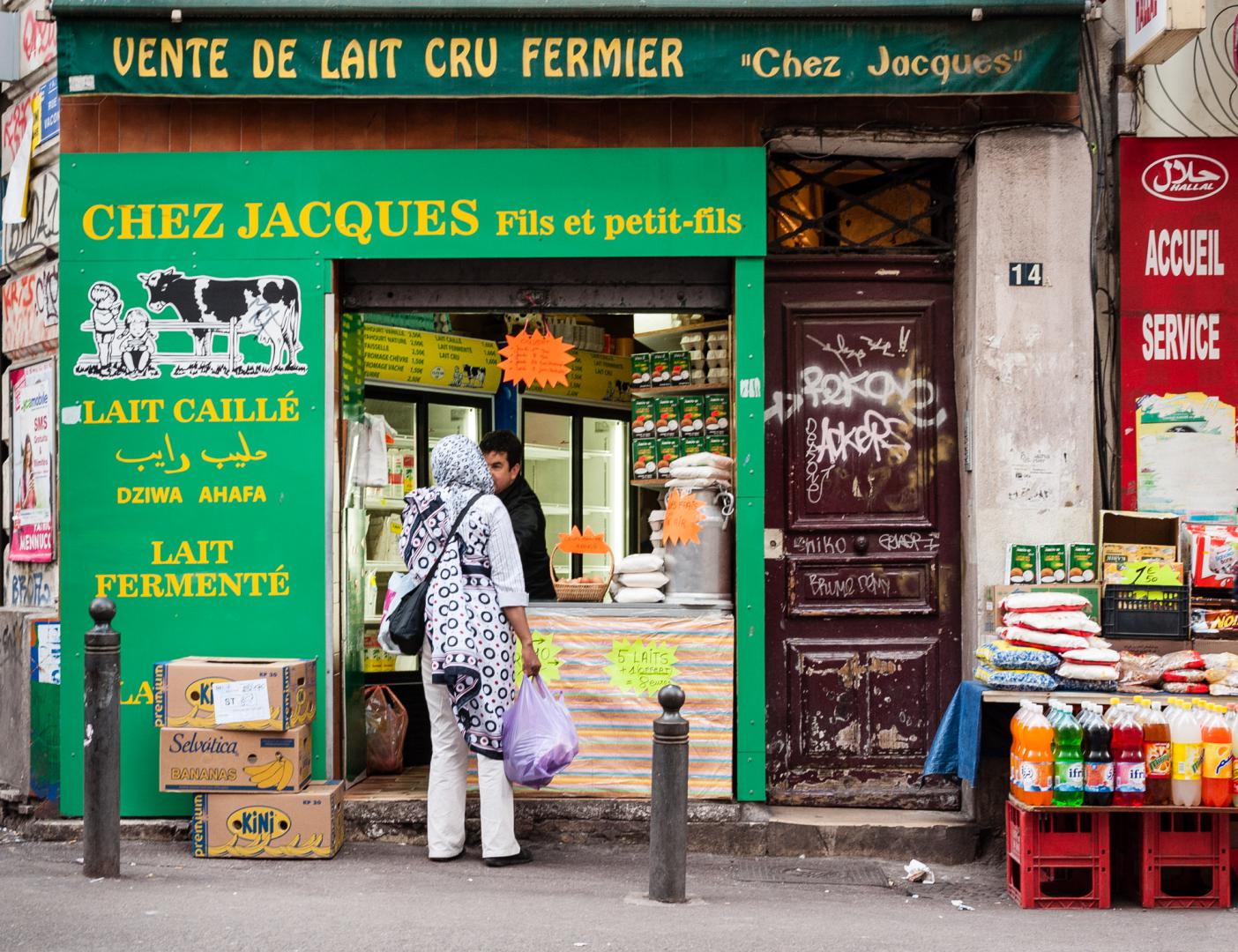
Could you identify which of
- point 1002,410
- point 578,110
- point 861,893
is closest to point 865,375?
point 1002,410

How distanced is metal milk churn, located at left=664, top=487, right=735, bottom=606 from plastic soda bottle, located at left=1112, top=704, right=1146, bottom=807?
2278 mm

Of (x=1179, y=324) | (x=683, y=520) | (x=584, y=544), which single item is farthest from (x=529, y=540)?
(x=1179, y=324)

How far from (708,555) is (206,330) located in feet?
9.82

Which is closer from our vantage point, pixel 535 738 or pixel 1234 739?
pixel 1234 739

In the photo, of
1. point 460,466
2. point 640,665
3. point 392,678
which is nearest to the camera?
point 460,466

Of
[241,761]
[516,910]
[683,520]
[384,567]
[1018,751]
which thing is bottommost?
[516,910]

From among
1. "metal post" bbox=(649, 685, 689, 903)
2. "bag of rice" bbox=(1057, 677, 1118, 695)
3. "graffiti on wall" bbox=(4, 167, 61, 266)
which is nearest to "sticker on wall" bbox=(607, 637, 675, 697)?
"metal post" bbox=(649, 685, 689, 903)

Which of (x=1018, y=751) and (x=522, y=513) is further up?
(x=522, y=513)

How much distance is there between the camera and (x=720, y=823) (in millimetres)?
7227

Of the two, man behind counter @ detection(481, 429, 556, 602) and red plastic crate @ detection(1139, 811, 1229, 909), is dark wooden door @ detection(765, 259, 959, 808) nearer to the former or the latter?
man behind counter @ detection(481, 429, 556, 602)

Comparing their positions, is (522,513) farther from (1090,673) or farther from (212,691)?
(1090,673)

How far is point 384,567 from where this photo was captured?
8812mm

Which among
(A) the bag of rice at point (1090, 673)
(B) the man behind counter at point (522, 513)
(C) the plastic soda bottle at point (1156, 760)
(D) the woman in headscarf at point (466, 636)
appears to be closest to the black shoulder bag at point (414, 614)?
(D) the woman in headscarf at point (466, 636)

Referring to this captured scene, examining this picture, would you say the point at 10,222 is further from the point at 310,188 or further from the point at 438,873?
the point at 438,873
